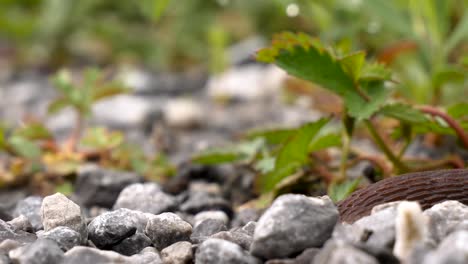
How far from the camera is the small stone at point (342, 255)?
2.74 ft

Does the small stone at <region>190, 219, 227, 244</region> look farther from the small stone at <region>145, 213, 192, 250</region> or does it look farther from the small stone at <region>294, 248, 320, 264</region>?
the small stone at <region>294, 248, 320, 264</region>

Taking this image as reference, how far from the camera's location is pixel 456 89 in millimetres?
2312

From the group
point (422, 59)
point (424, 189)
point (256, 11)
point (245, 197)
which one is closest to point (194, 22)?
point (256, 11)

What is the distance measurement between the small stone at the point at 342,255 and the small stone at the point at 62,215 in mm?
437

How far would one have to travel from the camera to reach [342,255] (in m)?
0.84

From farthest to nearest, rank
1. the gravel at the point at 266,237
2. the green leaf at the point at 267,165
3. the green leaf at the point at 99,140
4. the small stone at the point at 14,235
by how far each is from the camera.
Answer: the green leaf at the point at 99,140 < the green leaf at the point at 267,165 < the small stone at the point at 14,235 < the gravel at the point at 266,237

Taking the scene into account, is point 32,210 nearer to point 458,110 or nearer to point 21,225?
point 21,225

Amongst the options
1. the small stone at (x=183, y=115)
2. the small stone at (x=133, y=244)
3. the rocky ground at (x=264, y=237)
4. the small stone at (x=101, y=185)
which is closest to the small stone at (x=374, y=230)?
the rocky ground at (x=264, y=237)

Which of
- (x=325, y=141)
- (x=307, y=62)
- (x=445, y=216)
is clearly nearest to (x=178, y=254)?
(x=445, y=216)

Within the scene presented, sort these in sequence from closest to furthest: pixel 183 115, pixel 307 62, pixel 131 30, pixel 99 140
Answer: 1. pixel 307 62
2. pixel 99 140
3. pixel 183 115
4. pixel 131 30

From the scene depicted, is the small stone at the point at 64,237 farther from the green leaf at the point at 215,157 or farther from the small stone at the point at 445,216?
the green leaf at the point at 215,157

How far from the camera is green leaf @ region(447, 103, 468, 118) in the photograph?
151 cm

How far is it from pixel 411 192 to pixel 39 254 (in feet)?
1.95

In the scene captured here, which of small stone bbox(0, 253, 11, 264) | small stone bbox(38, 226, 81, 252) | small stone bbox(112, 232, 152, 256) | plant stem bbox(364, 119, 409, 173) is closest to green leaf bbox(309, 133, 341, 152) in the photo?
plant stem bbox(364, 119, 409, 173)
